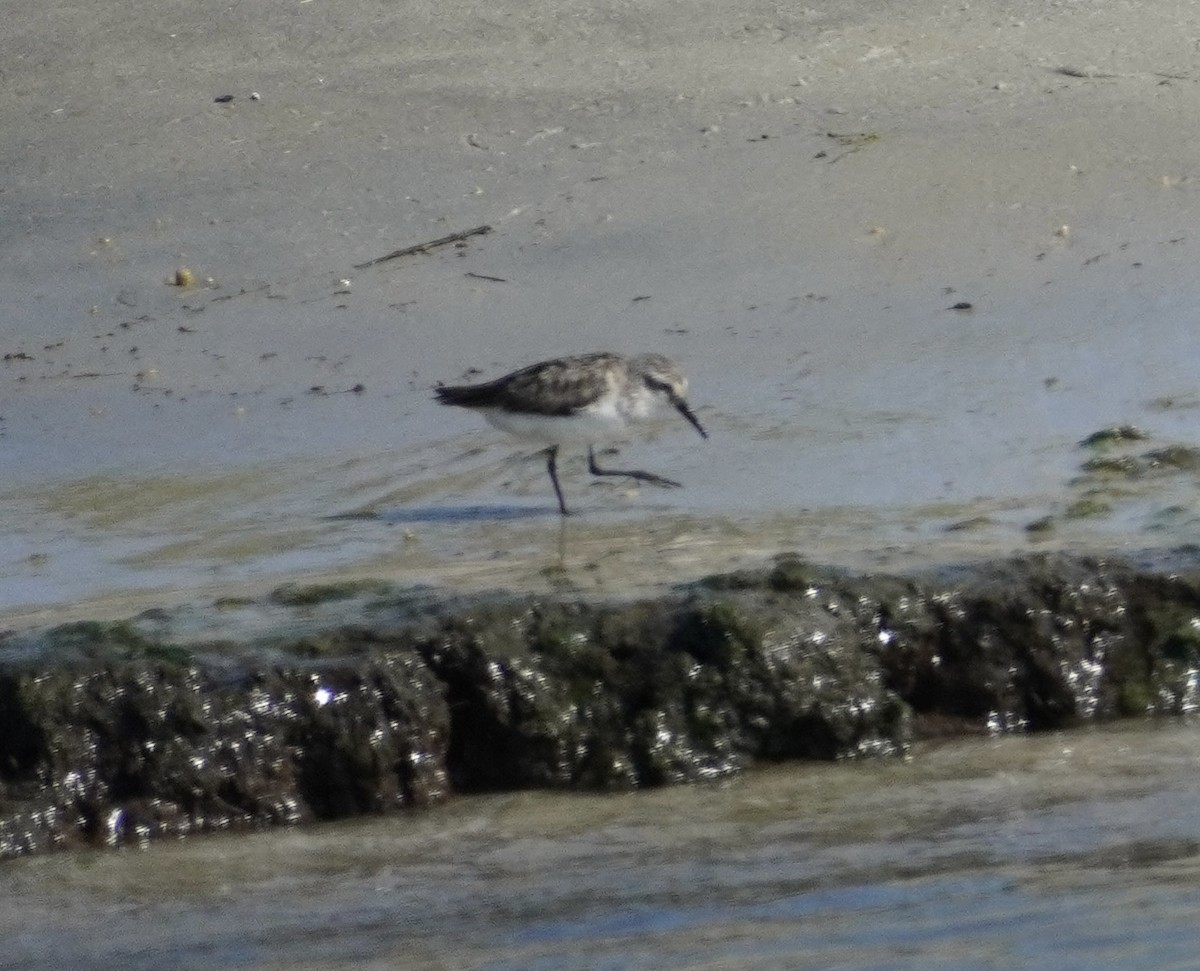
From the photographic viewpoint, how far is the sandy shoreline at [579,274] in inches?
260

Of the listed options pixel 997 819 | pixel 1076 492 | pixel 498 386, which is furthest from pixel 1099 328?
pixel 997 819

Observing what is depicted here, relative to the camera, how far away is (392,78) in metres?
10.5

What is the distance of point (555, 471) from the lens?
7230 mm

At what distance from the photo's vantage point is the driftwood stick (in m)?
9.26

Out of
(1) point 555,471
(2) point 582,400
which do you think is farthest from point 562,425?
(1) point 555,471

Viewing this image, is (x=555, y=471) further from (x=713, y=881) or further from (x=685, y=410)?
(x=713, y=881)

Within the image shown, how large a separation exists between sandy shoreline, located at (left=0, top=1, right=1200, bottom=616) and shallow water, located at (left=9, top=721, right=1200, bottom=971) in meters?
0.85

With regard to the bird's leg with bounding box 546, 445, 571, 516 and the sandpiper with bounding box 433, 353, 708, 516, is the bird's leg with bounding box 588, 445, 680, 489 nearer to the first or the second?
the sandpiper with bounding box 433, 353, 708, 516

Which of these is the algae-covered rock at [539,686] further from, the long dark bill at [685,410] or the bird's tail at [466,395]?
the bird's tail at [466,395]

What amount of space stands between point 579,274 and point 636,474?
2107mm

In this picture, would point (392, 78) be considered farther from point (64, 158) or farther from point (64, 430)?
point (64, 430)

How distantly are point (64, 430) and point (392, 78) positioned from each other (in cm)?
313

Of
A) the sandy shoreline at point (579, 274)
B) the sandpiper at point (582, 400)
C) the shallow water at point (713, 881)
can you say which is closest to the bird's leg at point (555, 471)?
the sandpiper at point (582, 400)

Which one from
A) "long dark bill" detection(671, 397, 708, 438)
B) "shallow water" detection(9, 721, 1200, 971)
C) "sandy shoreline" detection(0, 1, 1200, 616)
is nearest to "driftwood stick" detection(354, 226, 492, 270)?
"sandy shoreline" detection(0, 1, 1200, 616)
